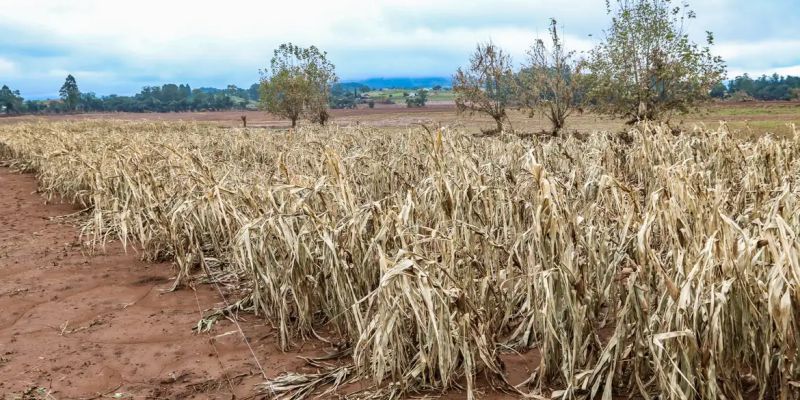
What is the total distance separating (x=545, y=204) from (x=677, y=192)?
3.13 feet

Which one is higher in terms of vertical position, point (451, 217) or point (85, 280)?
point (451, 217)

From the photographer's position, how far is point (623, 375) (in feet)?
10.6

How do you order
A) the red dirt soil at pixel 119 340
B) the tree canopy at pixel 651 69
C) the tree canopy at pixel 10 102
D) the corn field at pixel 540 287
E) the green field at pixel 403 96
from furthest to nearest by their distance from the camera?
the green field at pixel 403 96 < the tree canopy at pixel 10 102 < the tree canopy at pixel 651 69 < the red dirt soil at pixel 119 340 < the corn field at pixel 540 287

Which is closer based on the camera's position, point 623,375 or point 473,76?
point 623,375

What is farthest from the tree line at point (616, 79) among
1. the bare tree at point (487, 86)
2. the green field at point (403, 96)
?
the green field at point (403, 96)

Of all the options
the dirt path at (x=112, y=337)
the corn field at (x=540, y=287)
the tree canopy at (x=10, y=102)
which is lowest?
the dirt path at (x=112, y=337)

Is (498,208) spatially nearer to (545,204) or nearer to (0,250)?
(545,204)

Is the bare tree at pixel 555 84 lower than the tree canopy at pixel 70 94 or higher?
lower

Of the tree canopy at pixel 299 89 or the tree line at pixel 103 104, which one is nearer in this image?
the tree canopy at pixel 299 89

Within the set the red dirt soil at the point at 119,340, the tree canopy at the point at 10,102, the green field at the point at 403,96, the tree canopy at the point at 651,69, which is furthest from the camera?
the green field at the point at 403,96

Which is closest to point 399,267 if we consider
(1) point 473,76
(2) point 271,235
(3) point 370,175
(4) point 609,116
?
(2) point 271,235

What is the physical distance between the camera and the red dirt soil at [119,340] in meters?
3.82

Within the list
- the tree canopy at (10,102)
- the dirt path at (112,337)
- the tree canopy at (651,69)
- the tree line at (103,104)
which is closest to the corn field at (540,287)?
the dirt path at (112,337)

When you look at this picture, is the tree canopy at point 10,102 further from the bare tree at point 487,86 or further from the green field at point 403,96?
the bare tree at point 487,86
